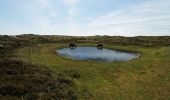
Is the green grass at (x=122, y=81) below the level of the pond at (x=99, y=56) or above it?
below

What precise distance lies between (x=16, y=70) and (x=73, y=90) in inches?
292

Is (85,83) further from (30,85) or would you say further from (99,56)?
(99,56)

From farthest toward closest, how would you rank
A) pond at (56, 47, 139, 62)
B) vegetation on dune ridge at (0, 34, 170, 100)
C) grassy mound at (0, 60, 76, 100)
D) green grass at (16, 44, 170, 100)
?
1. pond at (56, 47, 139, 62)
2. green grass at (16, 44, 170, 100)
3. vegetation on dune ridge at (0, 34, 170, 100)
4. grassy mound at (0, 60, 76, 100)

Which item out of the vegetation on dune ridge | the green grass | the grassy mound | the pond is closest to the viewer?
the grassy mound

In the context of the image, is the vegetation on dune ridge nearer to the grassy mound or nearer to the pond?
the grassy mound

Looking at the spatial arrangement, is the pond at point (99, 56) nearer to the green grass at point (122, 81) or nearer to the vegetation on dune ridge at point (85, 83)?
the green grass at point (122, 81)

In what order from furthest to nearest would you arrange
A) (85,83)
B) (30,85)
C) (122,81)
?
1. (122,81)
2. (85,83)
3. (30,85)

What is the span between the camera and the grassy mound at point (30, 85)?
75.9ft

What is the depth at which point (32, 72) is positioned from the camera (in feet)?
103

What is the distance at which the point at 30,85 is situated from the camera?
995 inches

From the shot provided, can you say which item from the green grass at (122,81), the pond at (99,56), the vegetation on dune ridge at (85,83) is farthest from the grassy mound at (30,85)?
the pond at (99,56)

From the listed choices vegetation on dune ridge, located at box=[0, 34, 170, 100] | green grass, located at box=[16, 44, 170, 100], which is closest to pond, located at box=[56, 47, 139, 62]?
green grass, located at box=[16, 44, 170, 100]

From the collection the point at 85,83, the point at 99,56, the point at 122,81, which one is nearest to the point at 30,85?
the point at 85,83

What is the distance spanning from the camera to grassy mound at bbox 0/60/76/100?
2314 centimetres
